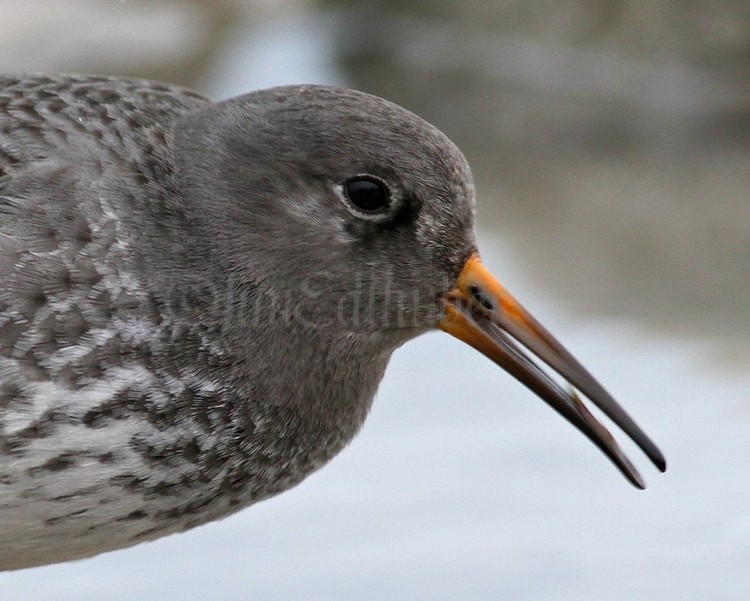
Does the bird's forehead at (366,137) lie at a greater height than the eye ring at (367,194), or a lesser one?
greater

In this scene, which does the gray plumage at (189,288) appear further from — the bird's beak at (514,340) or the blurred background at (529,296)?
the blurred background at (529,296)

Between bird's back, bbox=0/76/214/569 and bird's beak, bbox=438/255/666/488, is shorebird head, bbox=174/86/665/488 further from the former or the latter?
bird's back, bbox=0/76/214/569

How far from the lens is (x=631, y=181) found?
7.99 metres

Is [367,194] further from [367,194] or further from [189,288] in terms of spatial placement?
[189,288]

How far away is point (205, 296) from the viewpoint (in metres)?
4.09

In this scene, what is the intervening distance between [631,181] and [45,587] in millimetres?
4247

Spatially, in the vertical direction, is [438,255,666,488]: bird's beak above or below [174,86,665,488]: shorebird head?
below

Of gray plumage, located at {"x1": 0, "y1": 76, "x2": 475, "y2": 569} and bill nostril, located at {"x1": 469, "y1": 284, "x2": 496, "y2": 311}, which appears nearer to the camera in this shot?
gray plumage, located at {"x1": 0, "y1": 76, "x2": 475, "y2": 569}

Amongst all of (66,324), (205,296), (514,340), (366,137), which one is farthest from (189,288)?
(514,340)

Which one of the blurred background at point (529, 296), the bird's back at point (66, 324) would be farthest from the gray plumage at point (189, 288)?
the blurred background at point (529, 296)

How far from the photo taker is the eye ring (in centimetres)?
399

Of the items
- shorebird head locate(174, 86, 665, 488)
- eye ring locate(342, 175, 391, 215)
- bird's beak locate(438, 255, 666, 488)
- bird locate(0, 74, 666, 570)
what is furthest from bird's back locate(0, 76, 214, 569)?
bird's beak locate(438, 255, 666, 488)

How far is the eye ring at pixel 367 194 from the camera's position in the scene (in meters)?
3.99

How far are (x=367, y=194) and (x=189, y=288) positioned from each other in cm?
59
